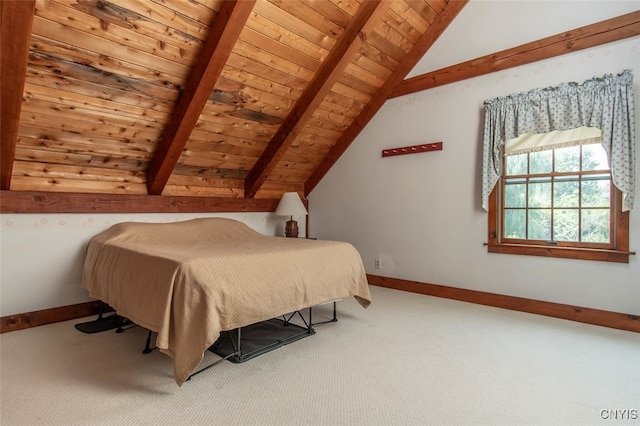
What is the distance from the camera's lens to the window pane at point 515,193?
11.0ft

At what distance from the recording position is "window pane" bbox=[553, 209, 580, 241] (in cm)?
305

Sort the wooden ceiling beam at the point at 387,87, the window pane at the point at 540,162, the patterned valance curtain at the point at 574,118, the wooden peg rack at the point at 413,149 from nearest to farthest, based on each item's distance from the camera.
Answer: the patterned valance curtain at the point at 574,118
the window pane at the point at 540,162
the wooden ceiling beam at the point at 387,87
the wooden peg rack at the point at 413,149

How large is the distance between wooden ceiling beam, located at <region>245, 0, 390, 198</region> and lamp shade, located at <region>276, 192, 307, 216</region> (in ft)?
1.18

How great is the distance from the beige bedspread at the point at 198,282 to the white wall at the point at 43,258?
0.59 feet

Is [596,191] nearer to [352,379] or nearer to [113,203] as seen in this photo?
[352,379]

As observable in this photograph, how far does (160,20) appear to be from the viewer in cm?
241

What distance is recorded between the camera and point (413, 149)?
3994mm

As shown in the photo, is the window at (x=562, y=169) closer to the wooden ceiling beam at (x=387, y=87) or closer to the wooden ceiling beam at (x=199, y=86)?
the wooden ceiling beam at (x=387, y=87)

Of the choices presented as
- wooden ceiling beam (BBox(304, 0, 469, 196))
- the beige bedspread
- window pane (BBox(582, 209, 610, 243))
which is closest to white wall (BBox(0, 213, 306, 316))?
the beige bedspread

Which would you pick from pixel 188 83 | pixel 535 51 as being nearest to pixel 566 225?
pixel 535 51

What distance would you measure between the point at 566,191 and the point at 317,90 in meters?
2.44

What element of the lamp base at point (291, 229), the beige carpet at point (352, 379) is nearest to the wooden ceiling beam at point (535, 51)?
the lamp base at point (291, 229)

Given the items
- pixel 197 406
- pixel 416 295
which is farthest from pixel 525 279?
pixel 197 406

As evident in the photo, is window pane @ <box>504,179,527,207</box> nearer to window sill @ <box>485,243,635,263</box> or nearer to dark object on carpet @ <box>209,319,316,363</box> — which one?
window sill @ <box>485,243,635,263</box>
